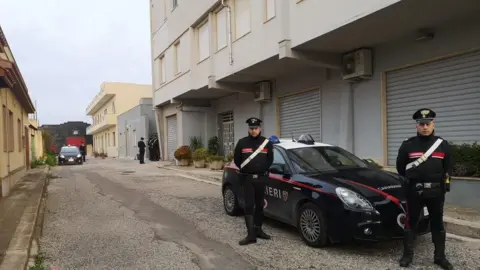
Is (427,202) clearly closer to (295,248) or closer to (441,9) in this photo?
(295,248)

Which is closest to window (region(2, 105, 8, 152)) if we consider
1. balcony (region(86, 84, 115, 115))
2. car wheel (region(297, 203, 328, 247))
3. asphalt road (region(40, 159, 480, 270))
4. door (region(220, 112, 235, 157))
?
asphalt road (region(40, 159, 480, 270))

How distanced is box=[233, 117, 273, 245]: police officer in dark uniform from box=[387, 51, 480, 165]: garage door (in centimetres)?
511

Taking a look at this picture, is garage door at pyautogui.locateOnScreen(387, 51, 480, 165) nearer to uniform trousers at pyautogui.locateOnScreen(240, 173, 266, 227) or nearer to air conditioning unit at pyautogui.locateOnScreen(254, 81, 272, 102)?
uniform trousers at pyautogui.locateOnScreen(240, 173, 266, 227)

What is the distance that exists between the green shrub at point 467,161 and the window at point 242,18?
27.1ft

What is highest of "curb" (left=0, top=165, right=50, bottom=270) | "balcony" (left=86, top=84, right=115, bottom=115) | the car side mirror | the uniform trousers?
"balcony" (left=86, top=84, right=115, bottom=115)

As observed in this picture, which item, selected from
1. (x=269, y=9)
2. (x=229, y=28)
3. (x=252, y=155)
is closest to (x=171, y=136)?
(x=229, y=28)

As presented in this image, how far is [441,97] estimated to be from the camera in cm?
954

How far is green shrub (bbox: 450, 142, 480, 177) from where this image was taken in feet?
25.0

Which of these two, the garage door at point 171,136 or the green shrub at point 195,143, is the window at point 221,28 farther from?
the garage door at point 171,136

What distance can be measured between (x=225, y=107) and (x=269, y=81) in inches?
208

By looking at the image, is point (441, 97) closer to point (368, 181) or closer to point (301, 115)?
point (368, 181)

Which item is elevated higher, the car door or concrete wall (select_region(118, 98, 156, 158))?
concrete wall (select_region(118, 98, 156, 158))

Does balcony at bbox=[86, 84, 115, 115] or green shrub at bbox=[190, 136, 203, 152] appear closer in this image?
green shrub at bbox=[190, 136, 203, 152]

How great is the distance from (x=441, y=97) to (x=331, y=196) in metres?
5.52
